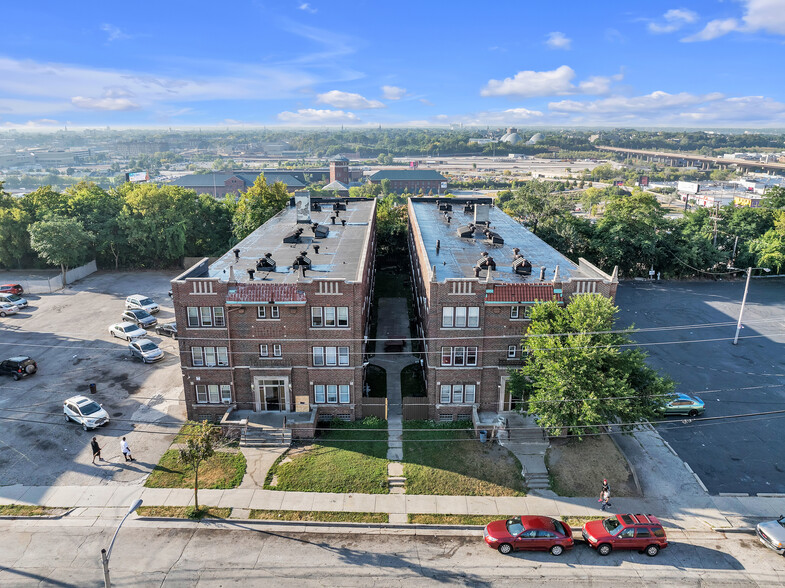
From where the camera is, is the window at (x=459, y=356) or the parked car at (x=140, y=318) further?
the parked car at (x=140, y=318)

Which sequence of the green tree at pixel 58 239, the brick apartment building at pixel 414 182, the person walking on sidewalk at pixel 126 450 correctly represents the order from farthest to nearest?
the brick apartment building at pixel 414 182, the green tree at pixel 58 239, the person walking on sidewalk at pixel 126 450

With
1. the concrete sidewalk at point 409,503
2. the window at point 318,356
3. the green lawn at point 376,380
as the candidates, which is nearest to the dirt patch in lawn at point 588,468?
the concrete sidewalk at point 409,503

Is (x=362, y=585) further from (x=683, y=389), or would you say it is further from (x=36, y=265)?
(x=36, y=265)

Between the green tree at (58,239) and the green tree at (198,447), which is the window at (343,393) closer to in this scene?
the green tree at (198,447)

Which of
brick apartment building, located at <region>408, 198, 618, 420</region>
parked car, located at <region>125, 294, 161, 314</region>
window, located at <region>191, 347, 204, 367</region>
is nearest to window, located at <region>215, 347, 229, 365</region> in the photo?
window, located at <region>191, 347, 204, 367</region>

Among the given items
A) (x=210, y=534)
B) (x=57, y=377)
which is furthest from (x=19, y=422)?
(x=210, y=534)

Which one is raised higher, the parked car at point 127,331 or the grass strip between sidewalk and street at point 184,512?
the parked car at point 127,331

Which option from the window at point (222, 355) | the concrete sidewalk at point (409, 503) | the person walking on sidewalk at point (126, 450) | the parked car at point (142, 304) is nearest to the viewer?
the concrete sidewalk at point (409, 503)

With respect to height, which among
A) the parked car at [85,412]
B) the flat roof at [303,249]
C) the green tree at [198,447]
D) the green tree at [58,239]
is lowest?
the parked car at [85,412]
